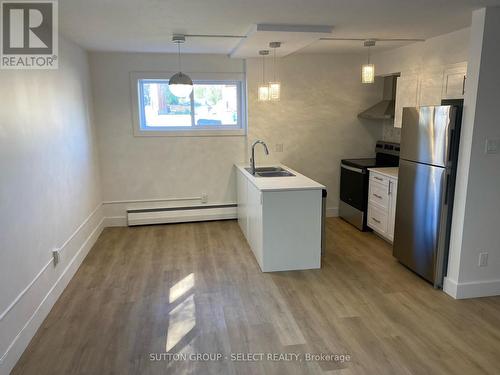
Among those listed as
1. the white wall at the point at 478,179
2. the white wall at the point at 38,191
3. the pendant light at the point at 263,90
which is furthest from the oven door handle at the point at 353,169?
the white wall at the point at 38,191

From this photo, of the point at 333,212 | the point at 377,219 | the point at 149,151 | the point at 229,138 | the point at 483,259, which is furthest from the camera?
the point at 333,212

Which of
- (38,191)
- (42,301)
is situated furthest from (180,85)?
(42,301)

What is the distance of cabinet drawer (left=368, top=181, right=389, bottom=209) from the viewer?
435 centimetres

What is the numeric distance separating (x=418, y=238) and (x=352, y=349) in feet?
4.69

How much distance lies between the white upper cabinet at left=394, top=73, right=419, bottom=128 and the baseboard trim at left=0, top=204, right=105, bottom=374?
154 inches

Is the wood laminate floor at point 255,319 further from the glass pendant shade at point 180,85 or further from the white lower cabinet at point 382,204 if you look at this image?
the glass pendant shade at point 180,85

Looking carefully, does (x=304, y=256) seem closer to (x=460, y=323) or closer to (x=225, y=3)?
(x=460, y=323)

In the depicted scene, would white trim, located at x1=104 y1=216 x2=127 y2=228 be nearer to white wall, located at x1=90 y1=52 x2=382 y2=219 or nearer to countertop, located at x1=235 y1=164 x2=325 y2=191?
white wall, located at x1=90 y1=52 x2=382 y2=219

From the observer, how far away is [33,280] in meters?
2.73

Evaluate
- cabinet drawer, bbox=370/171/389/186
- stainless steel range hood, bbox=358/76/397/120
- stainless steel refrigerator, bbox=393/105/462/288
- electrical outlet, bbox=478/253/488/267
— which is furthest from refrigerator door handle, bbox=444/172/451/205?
stainless steel range hood, bbox=358/76/397/120

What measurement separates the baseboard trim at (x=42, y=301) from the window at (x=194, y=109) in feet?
5.32

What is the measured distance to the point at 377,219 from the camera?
182 inches

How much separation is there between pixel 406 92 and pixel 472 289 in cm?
230

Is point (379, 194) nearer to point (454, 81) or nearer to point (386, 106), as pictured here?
point (386, 106)
